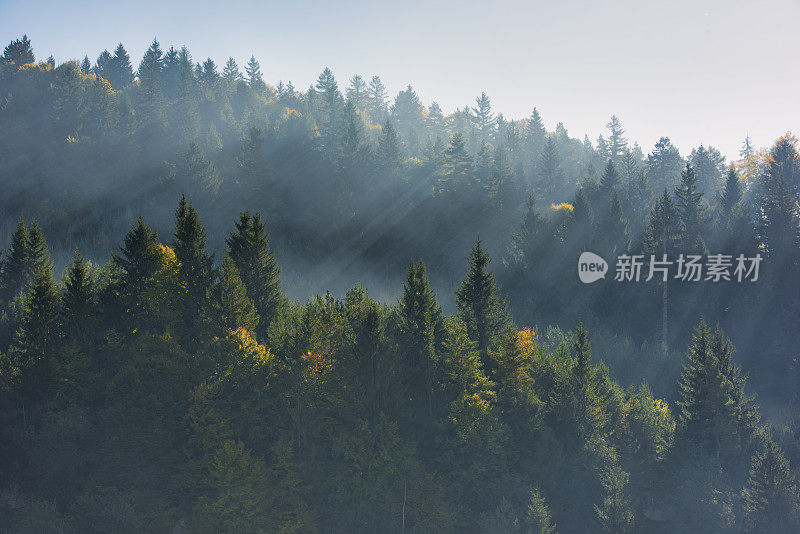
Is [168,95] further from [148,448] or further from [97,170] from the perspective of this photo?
[148,448]

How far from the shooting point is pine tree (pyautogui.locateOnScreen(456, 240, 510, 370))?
35.9 metres

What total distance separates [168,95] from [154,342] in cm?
8570

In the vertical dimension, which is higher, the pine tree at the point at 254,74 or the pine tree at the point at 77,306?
the pine tree at the point at 254,74

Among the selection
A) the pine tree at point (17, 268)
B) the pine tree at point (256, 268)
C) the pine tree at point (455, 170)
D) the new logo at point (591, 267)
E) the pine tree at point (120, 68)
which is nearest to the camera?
the pine tree at point (256, 268)

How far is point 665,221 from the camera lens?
53594 millimetres

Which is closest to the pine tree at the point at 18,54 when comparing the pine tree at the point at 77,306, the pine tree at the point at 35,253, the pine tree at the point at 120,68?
the pine tree at the point at 120,68

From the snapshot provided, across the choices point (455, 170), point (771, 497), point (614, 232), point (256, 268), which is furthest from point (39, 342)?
point (614, 232)

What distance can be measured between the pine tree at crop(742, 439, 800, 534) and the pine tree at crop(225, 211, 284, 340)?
36315mm

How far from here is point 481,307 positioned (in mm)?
36312

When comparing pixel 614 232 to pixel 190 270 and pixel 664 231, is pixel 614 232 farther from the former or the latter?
pixel 190 270

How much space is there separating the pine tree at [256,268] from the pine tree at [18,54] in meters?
87.9

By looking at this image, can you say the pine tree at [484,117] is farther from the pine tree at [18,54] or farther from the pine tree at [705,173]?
the pine tree at [18,54]

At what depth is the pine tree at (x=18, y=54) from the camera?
90.9m

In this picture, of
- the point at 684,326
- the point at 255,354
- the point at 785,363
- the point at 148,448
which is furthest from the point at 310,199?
the point at 785,363
